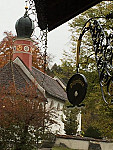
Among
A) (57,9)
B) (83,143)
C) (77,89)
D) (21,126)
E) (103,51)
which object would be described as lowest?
(83,143)

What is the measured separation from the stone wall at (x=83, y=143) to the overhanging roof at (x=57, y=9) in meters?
18.7

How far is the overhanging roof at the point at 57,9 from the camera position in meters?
3.57

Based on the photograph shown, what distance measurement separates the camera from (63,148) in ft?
75.6

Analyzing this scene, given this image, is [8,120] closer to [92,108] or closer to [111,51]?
[92,108]

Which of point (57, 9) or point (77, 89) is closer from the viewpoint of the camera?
point (77, 89)

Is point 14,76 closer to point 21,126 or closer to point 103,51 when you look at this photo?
point 21,126

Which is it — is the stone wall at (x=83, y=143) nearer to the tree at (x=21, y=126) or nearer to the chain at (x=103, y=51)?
the tree at (x=21, y=126)

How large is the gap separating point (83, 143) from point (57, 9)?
1974cm

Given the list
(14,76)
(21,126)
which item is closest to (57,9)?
(21,126)

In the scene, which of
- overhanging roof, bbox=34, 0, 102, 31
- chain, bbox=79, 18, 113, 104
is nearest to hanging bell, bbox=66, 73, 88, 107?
chain, bbox=79, 18, 113, 104

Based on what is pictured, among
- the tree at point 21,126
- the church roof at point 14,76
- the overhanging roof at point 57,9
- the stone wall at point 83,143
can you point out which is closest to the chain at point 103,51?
the overhanging roof at point 57,9

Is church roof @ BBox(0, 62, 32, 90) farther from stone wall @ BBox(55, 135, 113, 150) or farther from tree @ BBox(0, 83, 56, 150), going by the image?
tree @ BBox(0, 83, 56, 150)

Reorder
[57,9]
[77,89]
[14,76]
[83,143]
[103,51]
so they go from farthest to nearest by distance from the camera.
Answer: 1. [14,76]
2. [83,143]
3. [57,9]
4. [103,51]
5. [77,89]

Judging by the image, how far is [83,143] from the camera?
22844mm
